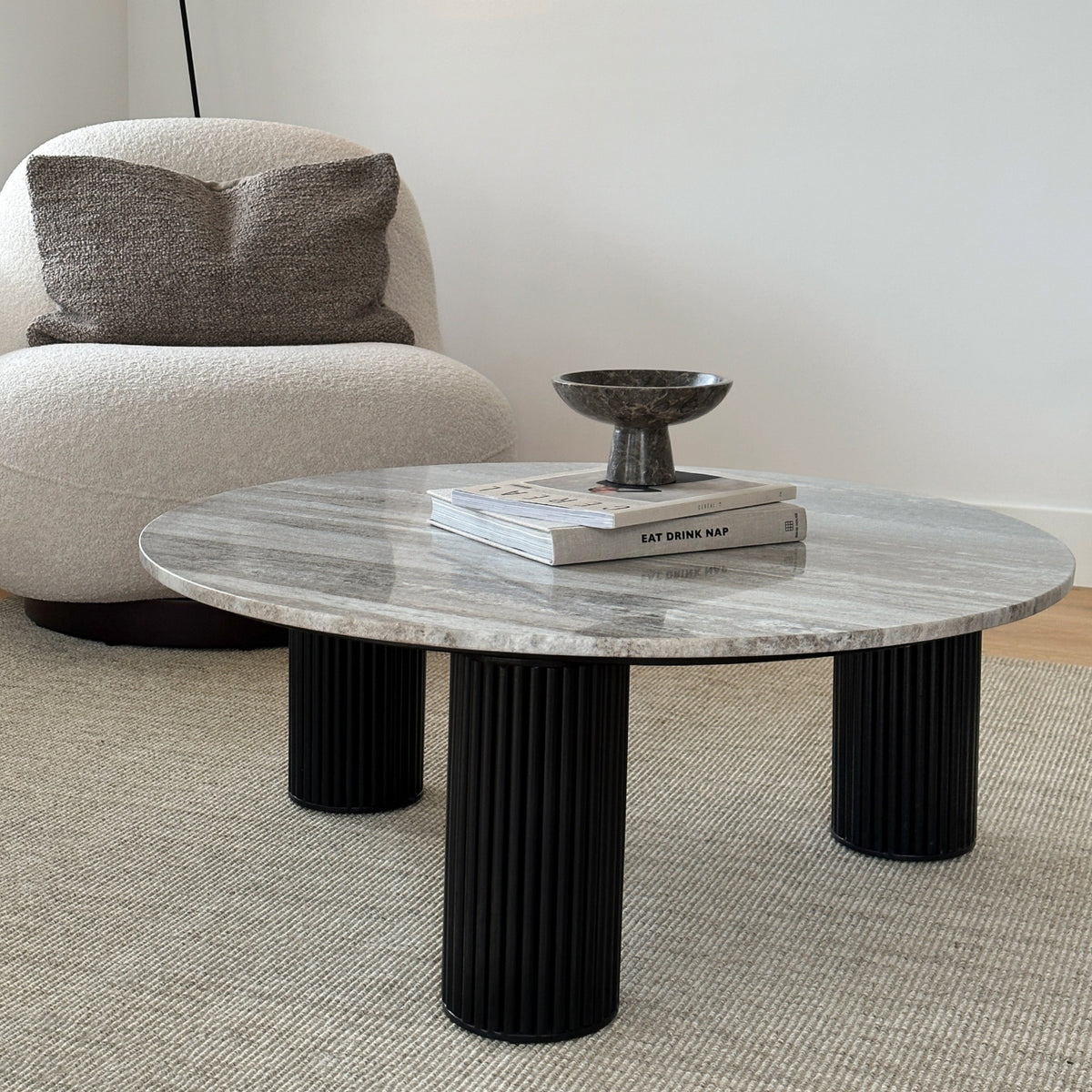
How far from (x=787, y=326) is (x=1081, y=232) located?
26.3 inches

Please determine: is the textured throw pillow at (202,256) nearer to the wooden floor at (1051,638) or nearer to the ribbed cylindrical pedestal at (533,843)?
the wooden floor at (1051,638)

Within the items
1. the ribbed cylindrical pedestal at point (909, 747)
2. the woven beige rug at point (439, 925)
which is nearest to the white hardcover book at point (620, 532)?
the ribbed cylindrical pedestal at point (909, 747)

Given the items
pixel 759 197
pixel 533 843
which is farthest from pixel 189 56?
pixel 533 843

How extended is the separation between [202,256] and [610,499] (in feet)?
4.92

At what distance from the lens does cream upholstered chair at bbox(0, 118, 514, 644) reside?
1.98 metres

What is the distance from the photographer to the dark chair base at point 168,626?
84.7 inches

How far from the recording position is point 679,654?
875 millimetres

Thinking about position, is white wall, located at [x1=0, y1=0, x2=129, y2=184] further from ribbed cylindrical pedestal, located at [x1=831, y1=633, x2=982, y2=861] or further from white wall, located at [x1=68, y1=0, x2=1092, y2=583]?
ribbed cylindrical pedestal, located at [x1=831, y1=633, x2=982, y2=861]

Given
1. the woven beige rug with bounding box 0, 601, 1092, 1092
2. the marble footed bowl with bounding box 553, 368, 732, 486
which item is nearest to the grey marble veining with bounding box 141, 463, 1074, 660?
the marble footed bowl with bounding box 553, 368, 732, 486

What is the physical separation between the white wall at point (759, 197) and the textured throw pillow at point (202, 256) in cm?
84

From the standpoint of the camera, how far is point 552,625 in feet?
2.97

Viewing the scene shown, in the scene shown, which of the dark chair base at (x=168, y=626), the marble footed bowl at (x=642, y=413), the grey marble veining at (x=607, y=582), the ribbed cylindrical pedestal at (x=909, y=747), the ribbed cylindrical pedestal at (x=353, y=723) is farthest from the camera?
the dark chair base at (x=168, y=626)

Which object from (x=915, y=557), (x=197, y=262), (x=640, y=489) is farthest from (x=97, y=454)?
(x=915, y=557)

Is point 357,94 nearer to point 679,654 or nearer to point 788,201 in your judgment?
point 788,201
